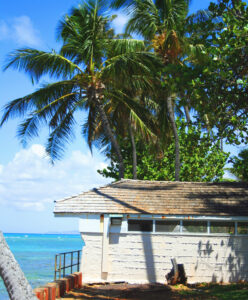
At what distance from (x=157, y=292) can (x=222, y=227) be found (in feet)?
11.5

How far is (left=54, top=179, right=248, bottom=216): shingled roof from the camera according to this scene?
1512 centimetres

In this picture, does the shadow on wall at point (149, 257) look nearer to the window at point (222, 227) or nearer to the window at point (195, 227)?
the window at point (195, 227)

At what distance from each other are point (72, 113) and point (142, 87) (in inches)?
146

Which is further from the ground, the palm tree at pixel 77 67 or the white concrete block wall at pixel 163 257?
the palm tree at pixel 77 67

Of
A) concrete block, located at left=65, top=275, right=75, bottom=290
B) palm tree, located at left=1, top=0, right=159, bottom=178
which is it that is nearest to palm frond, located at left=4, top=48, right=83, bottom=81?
palm tree, located at left=1, top=0, right=159, bottom=178

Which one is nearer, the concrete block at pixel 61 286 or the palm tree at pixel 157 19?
the concrete block at pixel 61 286

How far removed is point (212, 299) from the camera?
11695 mm

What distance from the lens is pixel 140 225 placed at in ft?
49.6

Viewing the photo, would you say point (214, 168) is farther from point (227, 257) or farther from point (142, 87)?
point (227, 257)

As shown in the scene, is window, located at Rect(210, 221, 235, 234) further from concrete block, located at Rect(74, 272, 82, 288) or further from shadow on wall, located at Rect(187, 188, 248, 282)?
concrete block, located at Rect(74, 272, 82, 288)

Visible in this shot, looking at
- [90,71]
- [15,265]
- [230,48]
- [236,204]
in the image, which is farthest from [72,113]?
[15,265]

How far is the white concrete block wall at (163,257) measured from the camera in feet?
48.4

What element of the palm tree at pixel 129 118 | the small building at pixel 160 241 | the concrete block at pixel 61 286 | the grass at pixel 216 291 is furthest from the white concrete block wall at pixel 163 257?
the palm tree at pixel 129 118

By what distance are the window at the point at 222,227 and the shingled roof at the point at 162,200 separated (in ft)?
1.29
